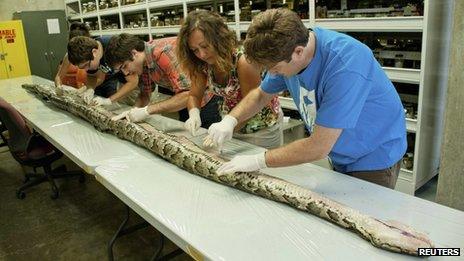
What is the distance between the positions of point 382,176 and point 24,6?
8.65m

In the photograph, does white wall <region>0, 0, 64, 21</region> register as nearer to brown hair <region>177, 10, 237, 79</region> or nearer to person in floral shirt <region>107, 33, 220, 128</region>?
person in floral shirt <region>107, 33, 220, 128</region>

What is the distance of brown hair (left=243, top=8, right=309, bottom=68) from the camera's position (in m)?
1.18

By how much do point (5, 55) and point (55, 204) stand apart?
191 inches

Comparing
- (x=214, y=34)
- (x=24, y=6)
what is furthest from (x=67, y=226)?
(x=24, y=6)

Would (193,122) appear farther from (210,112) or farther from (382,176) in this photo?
(382,176)

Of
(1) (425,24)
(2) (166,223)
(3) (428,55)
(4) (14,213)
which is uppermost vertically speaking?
(1) (425,24)

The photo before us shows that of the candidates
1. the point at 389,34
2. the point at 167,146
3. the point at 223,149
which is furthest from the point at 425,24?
the point at 167,146

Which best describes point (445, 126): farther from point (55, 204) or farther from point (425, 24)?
point (55, 204)

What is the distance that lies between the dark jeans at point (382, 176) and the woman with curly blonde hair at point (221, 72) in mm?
662

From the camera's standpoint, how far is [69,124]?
2748 millimetres

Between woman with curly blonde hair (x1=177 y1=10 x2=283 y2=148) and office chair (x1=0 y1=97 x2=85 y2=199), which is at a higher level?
woman with curly blonde hair (x1=177 y1=10 x2=283 y2=148)

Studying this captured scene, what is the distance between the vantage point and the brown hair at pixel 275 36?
1.18 m

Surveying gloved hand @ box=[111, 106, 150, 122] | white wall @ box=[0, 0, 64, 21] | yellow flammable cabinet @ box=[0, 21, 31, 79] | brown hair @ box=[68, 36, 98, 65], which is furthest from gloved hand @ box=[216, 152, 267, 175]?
white wall @ box=[0, 0, 64, 21]

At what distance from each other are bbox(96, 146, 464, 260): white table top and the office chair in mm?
1835
